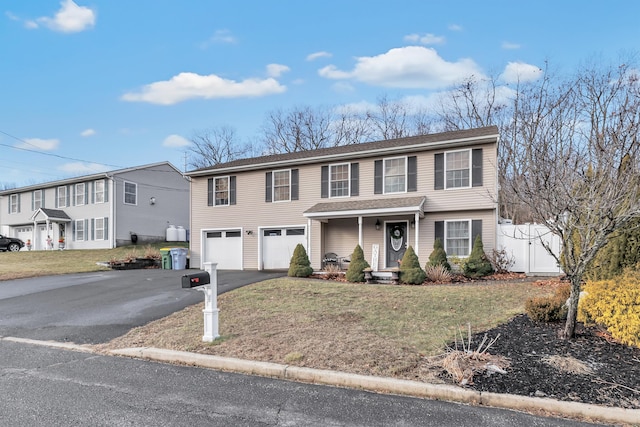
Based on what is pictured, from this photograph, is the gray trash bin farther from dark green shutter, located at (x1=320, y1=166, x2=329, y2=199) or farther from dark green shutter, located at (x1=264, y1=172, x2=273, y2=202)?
dark green shutter, located at (x1=320, y1=166, x2=329, y2=199)

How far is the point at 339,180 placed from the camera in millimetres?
17234

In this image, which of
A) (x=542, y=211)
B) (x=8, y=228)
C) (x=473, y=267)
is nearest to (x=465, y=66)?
(x=473, y=267)

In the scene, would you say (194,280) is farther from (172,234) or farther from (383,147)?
(172,234)

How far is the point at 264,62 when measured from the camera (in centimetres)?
1881

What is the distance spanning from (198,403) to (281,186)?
14507mm

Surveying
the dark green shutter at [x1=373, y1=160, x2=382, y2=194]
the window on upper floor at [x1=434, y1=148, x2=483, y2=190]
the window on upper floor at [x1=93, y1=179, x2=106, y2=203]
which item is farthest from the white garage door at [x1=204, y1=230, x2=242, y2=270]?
the window on upper floor at [x1=93, y1=179, x2=106, y2=203]

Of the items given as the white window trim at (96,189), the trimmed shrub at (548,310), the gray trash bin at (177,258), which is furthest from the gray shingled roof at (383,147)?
the white window trim at (96,189)

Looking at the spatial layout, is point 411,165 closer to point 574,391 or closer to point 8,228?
point 574,391

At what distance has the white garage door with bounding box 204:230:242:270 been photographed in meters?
19.1

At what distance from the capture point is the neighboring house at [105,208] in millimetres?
27375

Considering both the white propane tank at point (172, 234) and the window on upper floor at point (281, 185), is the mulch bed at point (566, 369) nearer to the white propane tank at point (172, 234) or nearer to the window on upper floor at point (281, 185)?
the window on upper floor at point (281, 185)

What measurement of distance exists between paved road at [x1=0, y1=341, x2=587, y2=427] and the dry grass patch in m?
0.62

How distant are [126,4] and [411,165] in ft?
35.7

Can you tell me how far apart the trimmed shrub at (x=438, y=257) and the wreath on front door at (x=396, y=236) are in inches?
74.3
